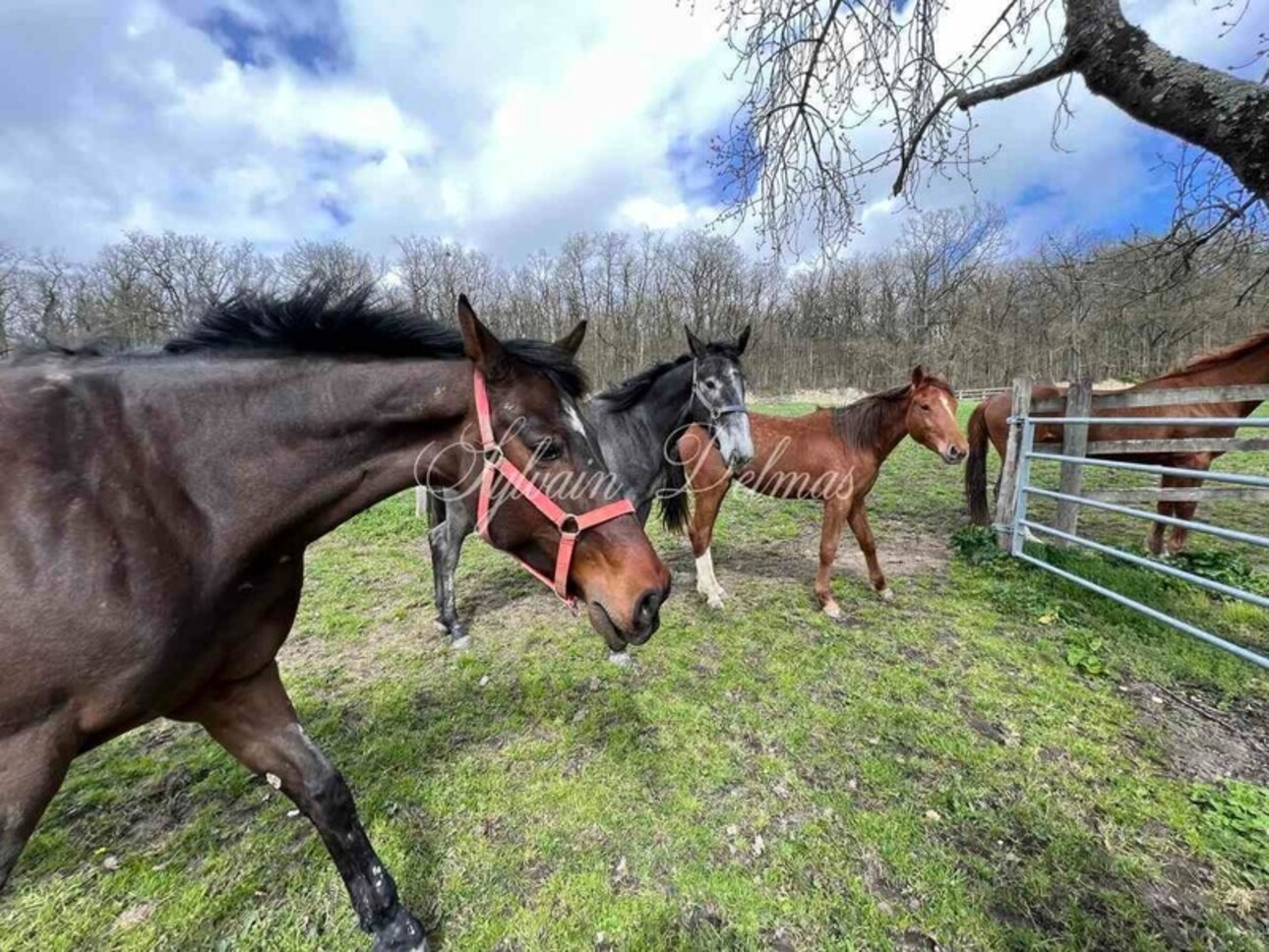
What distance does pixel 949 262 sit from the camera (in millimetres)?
41031

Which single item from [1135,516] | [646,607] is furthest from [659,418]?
[1135,516]

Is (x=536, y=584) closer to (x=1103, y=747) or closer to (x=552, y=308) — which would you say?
(x=1103, y=747)

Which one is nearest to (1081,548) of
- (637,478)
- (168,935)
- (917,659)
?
(917,659)

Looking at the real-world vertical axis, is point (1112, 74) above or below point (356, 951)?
above

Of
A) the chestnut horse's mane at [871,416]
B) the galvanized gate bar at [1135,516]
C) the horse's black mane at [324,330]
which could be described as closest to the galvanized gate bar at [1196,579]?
the galvanized gate bar at [1135,516]

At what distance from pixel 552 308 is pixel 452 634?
145 ft

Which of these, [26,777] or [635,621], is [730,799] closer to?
[635,621]

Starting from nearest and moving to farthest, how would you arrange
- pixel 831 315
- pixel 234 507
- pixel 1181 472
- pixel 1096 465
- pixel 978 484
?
pixel 234 507 < pixel 1181 472 < pixel 1096 465 < pixel 978 484 < pixel 831 315

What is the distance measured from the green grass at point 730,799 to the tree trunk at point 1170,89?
9.17ft

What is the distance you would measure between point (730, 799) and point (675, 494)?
287 cm

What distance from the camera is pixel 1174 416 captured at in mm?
4664

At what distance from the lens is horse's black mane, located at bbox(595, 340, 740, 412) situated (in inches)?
175

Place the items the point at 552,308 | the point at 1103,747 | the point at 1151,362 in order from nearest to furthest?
the point at 1103,747 < the point at 1151,362 < the point at 552,308

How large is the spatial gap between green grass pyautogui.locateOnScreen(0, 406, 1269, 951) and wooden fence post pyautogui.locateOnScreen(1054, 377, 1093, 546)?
3.26 ft
